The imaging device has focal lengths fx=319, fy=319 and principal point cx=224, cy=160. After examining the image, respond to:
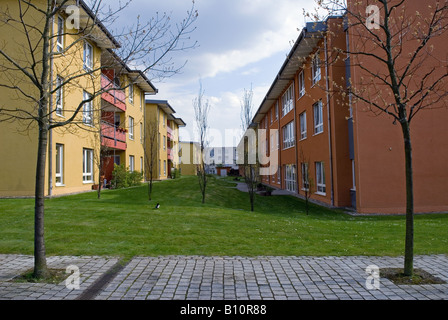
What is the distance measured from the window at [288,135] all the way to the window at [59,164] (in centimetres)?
1552

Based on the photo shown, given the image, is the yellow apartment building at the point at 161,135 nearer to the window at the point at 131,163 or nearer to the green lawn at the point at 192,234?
the window at the point at 131,163

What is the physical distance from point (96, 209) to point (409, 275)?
376 inches

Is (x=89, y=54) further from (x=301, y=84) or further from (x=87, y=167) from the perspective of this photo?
(x=301, y=84)

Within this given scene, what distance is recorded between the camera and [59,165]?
15.5 meters

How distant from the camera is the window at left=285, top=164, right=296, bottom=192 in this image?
23953 millimetres

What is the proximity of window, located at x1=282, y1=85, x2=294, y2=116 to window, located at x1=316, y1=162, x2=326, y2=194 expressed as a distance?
6765mm

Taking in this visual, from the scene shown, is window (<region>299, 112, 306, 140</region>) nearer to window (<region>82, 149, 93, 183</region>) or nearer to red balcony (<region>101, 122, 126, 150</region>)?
red balcony (<region>101, 122, 126, 150</region>)

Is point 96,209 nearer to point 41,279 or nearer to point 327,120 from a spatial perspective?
point 41,279

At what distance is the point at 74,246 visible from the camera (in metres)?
6.77

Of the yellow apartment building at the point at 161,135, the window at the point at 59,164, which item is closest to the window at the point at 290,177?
the yellow apartment building at the point at 161,135

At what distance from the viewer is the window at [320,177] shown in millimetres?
17328
